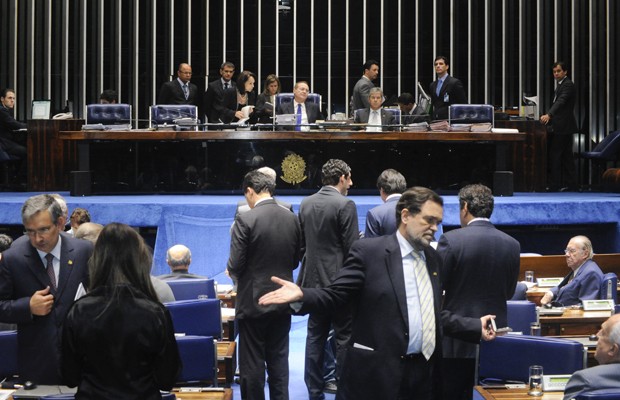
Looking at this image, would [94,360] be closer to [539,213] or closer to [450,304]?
[450,304]

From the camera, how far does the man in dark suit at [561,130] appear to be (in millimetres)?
12312

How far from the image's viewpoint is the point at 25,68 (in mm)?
13961

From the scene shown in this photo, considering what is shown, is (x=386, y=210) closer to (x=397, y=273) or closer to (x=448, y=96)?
(x=397, y=273)

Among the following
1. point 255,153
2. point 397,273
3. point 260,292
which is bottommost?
point 260,292

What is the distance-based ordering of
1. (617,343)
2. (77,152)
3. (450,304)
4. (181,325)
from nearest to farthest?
(617,343) < (450,304) < (181,325) < (77,152)

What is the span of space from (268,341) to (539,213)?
4965 millimetres

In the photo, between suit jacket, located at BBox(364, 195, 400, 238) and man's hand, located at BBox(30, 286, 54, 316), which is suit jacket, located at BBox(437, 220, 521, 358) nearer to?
suit jacket, located at BBox(364, 195, 400, 238)

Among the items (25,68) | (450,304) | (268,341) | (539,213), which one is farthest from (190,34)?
(450,304)

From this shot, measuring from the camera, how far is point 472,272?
4.76 metres

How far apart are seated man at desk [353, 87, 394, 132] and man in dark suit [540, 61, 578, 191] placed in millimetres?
2297

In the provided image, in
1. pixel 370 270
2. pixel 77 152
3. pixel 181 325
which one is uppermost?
pixel 77 152

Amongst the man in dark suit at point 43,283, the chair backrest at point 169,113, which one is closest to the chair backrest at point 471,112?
the chair backrest at point 169,113

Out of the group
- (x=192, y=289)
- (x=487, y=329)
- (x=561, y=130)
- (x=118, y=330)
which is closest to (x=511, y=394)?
(x=487, y=329)

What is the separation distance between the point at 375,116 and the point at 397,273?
7.12 m
